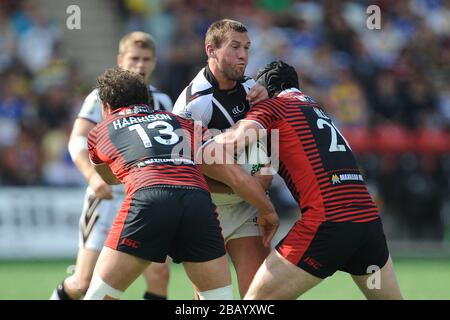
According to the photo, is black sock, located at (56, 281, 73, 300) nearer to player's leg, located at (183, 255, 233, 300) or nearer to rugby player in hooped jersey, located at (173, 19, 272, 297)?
rugby player in hooped jersey, located at (173, 19, 272, 297)

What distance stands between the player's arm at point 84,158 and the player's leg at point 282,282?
194cm

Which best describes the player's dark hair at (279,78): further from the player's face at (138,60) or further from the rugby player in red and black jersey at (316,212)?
the player's face at (138,60)

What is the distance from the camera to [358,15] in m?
17.2

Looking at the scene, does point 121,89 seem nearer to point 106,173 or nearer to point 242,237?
point 106,173

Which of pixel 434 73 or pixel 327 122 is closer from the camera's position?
pixel 327 122

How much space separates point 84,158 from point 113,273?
2.27 metres

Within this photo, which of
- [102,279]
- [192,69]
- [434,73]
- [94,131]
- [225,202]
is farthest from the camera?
[434,73]

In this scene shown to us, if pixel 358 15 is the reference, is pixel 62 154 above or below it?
below

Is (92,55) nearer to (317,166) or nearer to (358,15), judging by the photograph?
(358,15)

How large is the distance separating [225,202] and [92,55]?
10917mm

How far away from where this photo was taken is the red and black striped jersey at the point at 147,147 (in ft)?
19.0

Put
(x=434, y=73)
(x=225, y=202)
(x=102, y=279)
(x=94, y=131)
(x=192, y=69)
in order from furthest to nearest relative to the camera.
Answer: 1. (x=434, y=73)
2. (x=192, y=69)
3. (x=225, y=202)
4. (x=94, y=131)
5. (x=102, y=279)

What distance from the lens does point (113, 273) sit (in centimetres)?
566
